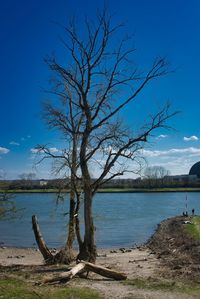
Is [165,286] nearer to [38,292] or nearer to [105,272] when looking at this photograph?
[105,272]

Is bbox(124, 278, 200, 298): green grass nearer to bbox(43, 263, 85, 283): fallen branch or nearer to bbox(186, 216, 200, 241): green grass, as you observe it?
bbox(43, 263, 85, 283): fallen branch

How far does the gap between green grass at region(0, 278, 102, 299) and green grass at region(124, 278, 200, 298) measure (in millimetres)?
1888

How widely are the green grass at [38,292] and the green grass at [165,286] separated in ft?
6.19

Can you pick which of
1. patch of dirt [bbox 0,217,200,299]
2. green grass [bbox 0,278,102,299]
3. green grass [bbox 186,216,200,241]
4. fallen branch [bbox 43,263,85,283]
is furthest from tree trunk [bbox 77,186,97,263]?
green grass [bbox 186,216,200,241]

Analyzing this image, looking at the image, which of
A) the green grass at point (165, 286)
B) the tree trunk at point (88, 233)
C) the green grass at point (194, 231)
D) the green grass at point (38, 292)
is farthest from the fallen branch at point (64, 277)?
the green grass at point (194, 231)

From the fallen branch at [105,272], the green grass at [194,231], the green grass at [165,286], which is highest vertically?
the green grass at [194,231]

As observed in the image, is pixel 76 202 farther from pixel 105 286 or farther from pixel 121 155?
pixel 105 286

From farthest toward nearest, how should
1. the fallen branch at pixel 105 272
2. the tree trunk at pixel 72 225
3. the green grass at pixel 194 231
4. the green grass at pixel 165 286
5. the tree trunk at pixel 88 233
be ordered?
the green grass at pixel 194 231 < the tree trunk at pixel 72 225 < the tree trunk at pixel 88 233 < the fallen branch at pixel 105 272 < the green grass at pixel 165 286

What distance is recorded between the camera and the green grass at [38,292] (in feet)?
34.8

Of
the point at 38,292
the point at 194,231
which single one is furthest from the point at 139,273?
the point at 194,231

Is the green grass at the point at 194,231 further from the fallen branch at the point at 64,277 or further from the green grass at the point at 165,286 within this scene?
the fallen branch at the point at 64,277

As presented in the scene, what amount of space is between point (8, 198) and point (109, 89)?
261 inches

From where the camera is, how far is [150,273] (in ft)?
54.9

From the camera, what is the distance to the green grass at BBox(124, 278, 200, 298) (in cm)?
1266
